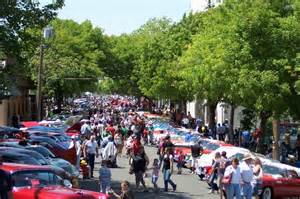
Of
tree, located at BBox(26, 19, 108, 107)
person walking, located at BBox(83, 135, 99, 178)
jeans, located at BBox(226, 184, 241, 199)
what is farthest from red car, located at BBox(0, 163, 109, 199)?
tree, located at BBox(26, 19, 108, 107)

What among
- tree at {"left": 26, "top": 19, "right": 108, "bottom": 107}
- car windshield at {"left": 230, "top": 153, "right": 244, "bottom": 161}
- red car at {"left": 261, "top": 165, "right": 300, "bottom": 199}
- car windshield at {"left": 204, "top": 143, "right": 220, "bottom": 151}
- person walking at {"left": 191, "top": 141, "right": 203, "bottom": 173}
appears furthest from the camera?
tree at {"left": 26, "top": 19, "right": 108, "bottom": 107}

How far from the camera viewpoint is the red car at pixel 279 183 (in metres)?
22.3

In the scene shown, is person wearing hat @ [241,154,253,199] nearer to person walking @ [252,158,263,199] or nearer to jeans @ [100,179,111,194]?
person walking @ [252,158,263,199]

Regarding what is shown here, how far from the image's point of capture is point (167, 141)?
26.5m

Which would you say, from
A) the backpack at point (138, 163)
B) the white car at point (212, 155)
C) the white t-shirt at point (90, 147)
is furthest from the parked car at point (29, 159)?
the white car at point (212, 155)

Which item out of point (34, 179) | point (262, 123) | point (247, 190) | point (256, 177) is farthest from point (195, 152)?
point (34, 179)

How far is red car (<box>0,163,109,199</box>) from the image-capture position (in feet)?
45.4

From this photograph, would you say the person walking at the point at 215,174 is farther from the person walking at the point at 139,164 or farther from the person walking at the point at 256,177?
the person walking at the point at 139,164

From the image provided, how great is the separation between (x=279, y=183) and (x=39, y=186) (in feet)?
33.7

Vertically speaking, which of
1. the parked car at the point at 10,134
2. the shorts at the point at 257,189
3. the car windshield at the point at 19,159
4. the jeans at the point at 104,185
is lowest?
the shorts at the point at 257,189

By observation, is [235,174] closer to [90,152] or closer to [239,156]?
[239,156]

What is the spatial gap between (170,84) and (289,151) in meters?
28.9

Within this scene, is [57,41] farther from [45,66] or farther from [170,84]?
[170,84]

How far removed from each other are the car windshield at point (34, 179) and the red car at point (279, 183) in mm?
9018
